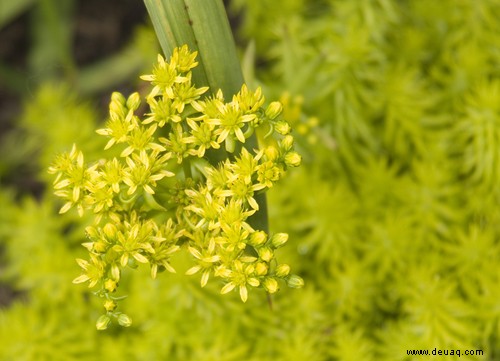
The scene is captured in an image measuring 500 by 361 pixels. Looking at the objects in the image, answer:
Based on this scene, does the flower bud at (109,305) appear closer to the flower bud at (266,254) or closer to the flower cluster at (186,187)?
the flower cluster at (186,187)

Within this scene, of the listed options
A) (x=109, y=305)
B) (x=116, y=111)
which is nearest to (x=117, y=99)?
(x=116, y=111)

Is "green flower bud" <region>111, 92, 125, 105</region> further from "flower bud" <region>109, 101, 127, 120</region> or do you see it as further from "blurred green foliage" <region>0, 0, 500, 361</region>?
"blurred green foliage" <region>0, 0, 500, 361</region>

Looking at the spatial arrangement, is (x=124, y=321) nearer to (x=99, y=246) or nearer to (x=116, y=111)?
(x=99, y=246)

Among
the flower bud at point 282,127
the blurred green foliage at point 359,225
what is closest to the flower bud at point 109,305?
the flower bud at point 282,127

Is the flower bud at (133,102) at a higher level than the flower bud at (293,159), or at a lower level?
higher

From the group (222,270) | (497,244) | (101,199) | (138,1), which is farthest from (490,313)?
(138,1)

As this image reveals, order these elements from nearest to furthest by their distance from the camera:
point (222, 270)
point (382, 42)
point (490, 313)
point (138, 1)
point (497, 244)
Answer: point (222, 270) < point (490, 313) < point (497, 244) < point (382, 42) < point (138, 1)

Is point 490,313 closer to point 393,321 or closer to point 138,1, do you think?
point 393,321
